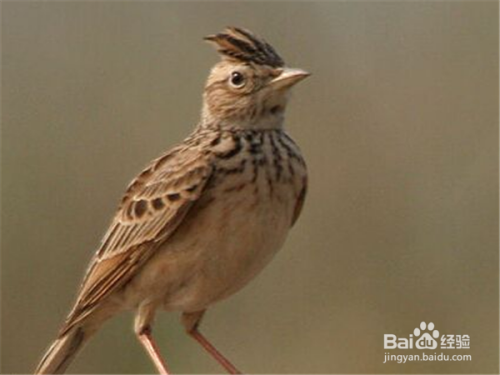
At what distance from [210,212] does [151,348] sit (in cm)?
74

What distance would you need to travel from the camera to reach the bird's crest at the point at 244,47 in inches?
292

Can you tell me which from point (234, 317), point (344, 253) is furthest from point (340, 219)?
point (234, 317)

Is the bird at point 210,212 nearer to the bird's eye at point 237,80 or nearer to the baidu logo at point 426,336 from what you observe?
the bird's eye at point 237,80

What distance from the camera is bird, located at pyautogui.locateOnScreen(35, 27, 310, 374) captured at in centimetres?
725

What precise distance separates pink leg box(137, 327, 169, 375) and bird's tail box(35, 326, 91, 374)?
248 mm

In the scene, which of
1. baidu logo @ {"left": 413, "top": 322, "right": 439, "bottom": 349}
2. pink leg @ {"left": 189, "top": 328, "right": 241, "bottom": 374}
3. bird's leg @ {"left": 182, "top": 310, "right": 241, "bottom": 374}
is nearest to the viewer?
pink leg @ {"left": 189, "top": 328, "right": 241, "bottom": 374}

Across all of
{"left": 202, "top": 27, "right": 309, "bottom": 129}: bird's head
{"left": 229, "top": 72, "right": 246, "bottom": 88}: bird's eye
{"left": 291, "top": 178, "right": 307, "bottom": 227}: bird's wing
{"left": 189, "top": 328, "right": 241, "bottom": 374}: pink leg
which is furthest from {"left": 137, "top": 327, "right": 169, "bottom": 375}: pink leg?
{"left": 229, "top": 72, "right": 246, "bottom": 88}: bird's eye

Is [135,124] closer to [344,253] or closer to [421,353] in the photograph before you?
[344,253]

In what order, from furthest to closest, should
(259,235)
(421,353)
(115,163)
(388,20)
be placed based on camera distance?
(388,20)
(115,163)
(421,353)
(259,235)

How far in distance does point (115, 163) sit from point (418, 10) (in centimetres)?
239

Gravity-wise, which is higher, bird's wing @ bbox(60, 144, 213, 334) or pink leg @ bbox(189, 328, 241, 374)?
bird's wing @ bbox(60, 144, 213, 334)

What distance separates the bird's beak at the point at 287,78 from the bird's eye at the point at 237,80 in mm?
142

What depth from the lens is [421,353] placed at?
8727 millimetres

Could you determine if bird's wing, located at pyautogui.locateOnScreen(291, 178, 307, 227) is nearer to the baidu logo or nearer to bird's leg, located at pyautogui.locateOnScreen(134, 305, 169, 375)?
bird's leg, located at pyautogui.locateOnScreen(134, 305, 169, 375)
